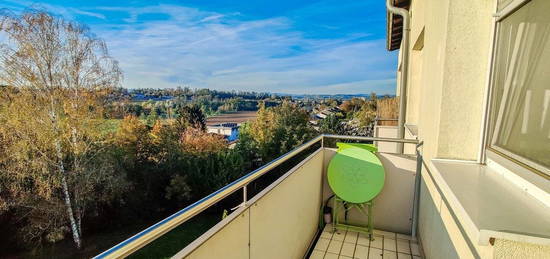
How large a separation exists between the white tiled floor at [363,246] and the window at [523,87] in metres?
1.71

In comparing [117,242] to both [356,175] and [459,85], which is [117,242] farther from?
[459,85]

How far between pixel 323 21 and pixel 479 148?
1800cm

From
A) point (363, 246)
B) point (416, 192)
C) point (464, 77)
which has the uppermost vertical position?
point (464, 77)

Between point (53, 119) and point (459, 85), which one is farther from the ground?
point (459, 85)

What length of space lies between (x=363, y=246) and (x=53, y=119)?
11.0 meters

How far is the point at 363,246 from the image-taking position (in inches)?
116

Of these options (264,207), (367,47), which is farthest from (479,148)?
(367,47)

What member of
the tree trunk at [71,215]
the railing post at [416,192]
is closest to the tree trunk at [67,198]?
the tree trunk at [71,215]

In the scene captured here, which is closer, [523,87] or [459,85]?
[523,87]

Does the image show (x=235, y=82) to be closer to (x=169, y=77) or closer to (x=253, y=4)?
(x=169, y=77)

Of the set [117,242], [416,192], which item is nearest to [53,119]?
[117,242]

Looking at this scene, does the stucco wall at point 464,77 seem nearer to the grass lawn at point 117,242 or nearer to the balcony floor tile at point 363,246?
the balcony floor tile at point 363,246

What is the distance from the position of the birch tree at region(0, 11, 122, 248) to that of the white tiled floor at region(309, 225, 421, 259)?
10179 mm

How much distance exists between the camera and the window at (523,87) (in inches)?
42.0
